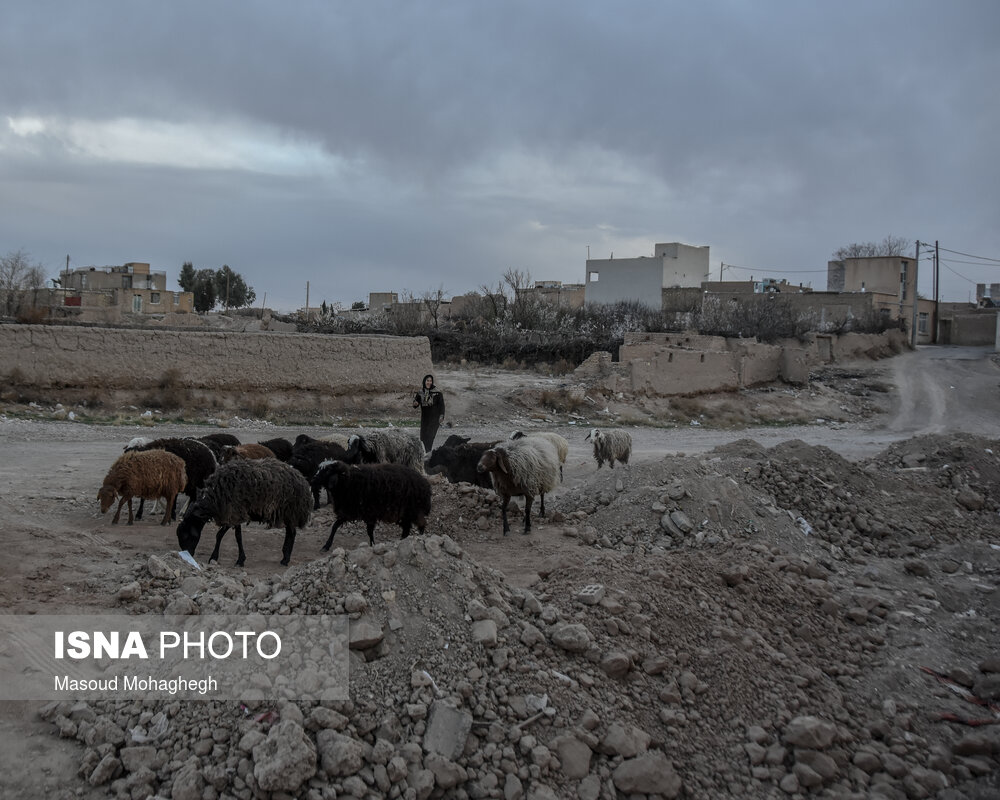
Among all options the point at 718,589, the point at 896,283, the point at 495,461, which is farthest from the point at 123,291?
the point at 896,283

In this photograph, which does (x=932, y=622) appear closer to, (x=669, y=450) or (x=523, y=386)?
(x=669, y=450)

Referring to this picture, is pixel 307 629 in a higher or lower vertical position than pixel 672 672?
higher

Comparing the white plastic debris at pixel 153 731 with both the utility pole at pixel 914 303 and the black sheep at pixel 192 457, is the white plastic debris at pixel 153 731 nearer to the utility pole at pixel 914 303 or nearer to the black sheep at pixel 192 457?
the black sheep at pixel 192 457

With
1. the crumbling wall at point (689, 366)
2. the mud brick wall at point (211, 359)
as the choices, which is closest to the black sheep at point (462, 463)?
the mud brick wall at point (211, 359)

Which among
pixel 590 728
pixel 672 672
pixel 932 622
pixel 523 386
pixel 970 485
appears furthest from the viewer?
pixel 523 386

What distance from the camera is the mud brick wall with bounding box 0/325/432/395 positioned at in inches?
627

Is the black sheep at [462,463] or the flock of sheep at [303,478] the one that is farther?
the black sheep at [462,463]

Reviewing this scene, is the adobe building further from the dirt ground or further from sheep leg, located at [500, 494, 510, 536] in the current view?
sheep leg, located at [500, 494, 510, 536]

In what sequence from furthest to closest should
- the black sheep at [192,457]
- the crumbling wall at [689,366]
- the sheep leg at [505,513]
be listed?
the crumbling wall at [689,366] → the black sheep at [192,457] → the sheep leg at [505,513]

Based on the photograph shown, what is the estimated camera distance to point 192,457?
356 inches

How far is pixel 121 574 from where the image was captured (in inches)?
232

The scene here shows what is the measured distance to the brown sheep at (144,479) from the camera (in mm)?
8180

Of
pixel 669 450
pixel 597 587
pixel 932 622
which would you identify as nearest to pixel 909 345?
pixel 669 450

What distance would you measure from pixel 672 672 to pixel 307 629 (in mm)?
2400
